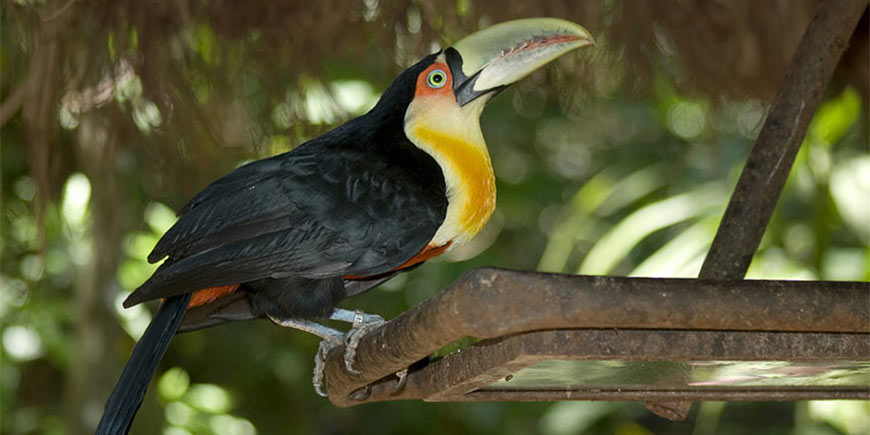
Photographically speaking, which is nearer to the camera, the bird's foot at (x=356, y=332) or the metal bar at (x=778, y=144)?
→ the bird's foot at (x=356, y=332)

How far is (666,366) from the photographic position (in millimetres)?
1098

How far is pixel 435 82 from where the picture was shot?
1532 millimetres

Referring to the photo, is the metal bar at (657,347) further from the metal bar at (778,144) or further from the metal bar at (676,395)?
the metal bar at (778,144)

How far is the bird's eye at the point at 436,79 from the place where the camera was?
5.01ft

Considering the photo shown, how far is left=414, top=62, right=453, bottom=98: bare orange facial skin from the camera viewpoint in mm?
1524

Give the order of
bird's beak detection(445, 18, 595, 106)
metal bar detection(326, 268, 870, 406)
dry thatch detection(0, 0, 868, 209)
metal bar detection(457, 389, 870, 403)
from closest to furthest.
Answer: metal bar detection(326, 268, 870, 406)
metal bar detection(457, 389, 870, 403)
bird's beak detection(445, 18, 595, 106)
dry thatch detection(0, 0, 868, 209)

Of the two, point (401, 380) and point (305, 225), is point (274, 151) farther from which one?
point (401, 380)

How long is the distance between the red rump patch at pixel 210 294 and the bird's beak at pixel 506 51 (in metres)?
0.43

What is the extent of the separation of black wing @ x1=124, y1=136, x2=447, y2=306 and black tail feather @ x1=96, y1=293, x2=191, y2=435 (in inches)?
2.4

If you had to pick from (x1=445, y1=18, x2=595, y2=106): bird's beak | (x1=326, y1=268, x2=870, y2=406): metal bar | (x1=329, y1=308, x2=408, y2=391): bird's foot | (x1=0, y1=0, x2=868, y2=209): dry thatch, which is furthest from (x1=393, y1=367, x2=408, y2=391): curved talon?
(x1=0, y1=0, x2=868, y2=209): dry thatch

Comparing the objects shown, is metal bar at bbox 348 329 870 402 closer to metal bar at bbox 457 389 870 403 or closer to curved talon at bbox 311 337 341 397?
metal bar at bbox 457 389 870 403

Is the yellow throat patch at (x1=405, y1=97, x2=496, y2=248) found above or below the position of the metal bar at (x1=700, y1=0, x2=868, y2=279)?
below

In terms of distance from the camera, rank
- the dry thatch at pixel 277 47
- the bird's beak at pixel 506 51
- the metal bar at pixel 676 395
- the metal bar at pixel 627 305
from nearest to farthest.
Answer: the metal bar at pixel 627 305, the metal bar at pixel 676 395, the bird's beak at pixel 506 51, the dry thatch at pixel 277 47

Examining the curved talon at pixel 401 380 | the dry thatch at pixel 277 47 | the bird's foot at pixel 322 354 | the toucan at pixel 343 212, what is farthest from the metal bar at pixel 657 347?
the dry thatch at pixel 277 47
